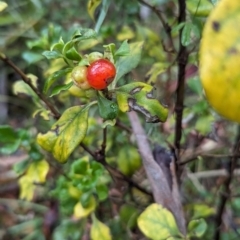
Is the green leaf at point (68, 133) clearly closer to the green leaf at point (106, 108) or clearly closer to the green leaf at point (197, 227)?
the green leaf at point (106, 108)

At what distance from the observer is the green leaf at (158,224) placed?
793mm

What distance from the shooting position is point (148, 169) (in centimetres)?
89

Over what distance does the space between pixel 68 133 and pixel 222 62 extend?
335 millimetres

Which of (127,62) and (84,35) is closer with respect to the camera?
(84,35)

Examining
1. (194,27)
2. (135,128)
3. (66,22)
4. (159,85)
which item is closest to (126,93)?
(194,27)

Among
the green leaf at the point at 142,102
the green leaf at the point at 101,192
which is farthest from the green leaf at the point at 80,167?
the green leaf at the point at 142,102

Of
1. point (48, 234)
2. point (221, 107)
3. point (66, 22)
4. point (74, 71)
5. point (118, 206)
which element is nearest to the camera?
point (221, 107)

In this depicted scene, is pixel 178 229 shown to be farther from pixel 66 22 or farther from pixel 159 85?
pixel 66 22

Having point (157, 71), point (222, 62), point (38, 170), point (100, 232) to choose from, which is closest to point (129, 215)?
point (100, 232)

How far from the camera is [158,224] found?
31.5 inches

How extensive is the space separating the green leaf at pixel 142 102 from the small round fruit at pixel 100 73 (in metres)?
0.05

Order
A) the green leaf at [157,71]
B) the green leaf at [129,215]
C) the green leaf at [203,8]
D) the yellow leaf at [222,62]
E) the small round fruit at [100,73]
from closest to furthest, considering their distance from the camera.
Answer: the yellow leaf at [222,62] → the small round fruit at [100,73] → the green leaf at [203,8] → the green leaf at [157,71] → the green leaf at [129,215]

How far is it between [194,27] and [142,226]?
0.31m

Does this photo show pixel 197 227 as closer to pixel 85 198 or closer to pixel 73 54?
pixel 85 198
